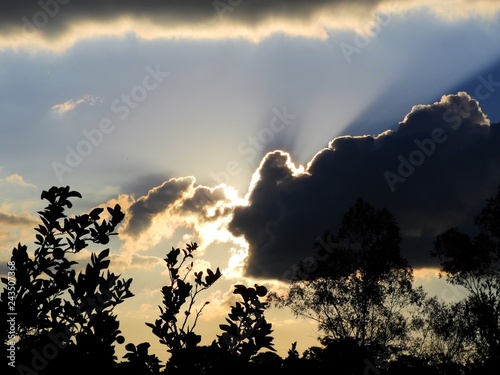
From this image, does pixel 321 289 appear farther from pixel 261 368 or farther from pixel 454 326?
pixel 261 368

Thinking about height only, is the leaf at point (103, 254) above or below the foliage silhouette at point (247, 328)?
above

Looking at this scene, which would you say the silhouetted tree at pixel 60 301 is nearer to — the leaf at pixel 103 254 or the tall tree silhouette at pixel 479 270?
the leaf at pixel 103 254

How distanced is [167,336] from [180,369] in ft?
3.59

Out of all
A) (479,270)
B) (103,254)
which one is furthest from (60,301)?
(479,270)

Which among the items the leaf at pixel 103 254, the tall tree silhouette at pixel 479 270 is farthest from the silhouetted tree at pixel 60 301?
the tall tree silhouette at pixel 479 270

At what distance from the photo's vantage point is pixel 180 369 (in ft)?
18.9

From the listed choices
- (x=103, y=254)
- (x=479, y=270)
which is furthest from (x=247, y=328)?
(x=479, y=270)

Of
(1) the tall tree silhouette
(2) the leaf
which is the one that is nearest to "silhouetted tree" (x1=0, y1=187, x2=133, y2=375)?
(2) the leaf

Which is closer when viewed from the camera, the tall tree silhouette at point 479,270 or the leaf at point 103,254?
the leaf at point 103,254

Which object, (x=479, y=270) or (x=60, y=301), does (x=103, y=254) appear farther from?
(x=479, y=270)

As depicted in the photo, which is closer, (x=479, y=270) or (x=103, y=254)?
(x=103, y=254)

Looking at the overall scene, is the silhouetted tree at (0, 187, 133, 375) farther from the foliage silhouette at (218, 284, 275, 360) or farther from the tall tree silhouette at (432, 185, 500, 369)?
the tall tree silhouette at (432, 185, 500, 369)

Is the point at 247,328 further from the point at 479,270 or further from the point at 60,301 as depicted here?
the point at 479,270

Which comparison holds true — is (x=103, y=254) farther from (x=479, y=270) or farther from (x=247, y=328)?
(x=479, y=270)
